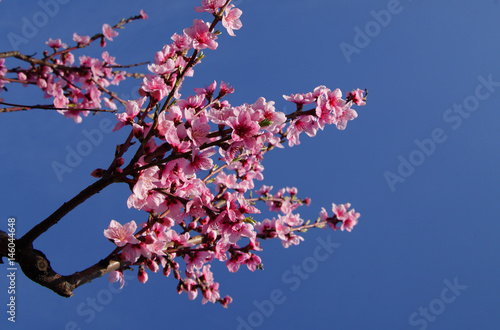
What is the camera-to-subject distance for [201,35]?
2.22 metres

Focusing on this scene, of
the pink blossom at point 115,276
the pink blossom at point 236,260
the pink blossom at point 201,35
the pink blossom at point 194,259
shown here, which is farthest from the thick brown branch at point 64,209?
the pink blossom at point 236,260

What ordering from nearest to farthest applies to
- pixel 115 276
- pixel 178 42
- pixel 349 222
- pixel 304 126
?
1. pixel 304 126
2. pixel 178 42
3. pixel 115 276
4. pixel 349 222

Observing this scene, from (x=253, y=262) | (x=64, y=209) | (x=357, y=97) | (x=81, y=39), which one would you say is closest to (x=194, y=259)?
(x=253, y=262)

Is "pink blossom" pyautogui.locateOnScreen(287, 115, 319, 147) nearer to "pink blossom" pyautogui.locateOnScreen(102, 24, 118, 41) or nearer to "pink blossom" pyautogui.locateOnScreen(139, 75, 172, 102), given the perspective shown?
"pink blossom" pyautogui.locateOnScreen(139, 75, 172, 102)

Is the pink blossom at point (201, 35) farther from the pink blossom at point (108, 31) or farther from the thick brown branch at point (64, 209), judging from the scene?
the pink blossom at point (108, 31)

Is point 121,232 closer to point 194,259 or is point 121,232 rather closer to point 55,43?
point 194,259

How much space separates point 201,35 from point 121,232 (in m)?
1.48

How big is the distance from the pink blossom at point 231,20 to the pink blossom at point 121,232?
1498 mm

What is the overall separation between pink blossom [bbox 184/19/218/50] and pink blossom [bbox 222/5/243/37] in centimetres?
13

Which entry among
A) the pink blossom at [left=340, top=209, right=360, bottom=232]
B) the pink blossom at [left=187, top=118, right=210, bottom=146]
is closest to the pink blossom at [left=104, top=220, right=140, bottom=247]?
the pink blossom at [left=187, top=118, right=210, bottom=146]

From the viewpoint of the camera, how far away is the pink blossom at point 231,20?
2.25m

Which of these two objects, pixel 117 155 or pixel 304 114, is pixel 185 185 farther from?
pixel 304 114

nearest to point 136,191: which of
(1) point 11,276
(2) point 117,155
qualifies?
(2) point 117,155

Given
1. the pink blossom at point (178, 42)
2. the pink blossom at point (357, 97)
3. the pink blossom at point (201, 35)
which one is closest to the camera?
the pink blossom at point (201, 35)
